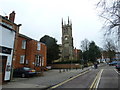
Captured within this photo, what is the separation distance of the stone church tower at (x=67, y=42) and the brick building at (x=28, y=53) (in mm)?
34253

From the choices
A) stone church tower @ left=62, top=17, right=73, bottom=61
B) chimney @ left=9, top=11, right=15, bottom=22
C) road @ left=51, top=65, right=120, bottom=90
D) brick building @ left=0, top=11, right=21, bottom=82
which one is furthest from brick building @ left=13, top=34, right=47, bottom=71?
stone church tower @ left=62, top=17, right=73, bottom=61

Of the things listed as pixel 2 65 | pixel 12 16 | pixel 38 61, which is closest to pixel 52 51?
pixel 38 61

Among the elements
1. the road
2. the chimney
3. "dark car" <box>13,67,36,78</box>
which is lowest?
the road

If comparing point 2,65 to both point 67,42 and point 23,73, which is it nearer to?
point 23,73

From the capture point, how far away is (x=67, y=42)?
66.1 m

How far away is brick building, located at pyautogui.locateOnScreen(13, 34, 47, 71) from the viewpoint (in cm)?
2473

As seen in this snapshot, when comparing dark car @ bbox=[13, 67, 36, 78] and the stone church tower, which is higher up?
the stone church tower

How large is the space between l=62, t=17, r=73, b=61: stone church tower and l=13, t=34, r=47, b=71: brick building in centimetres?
3425

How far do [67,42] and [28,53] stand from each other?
134 ft

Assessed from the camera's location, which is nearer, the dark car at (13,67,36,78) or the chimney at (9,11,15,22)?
the dark car at (13,67,36,78)

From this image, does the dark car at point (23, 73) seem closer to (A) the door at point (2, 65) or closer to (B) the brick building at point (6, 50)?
(B) the brick building at point (6, 50)

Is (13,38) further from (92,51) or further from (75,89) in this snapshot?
(92,51)

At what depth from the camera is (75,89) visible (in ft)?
30.6

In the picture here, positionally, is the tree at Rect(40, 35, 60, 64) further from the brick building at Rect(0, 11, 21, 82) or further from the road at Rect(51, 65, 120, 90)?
the brick building at Rect(0, 11, 21, 82)
